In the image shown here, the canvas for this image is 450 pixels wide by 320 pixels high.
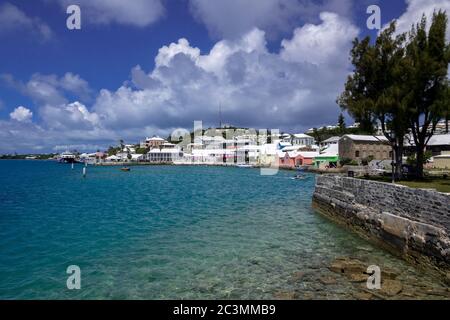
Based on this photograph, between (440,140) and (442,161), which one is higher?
(440,140)

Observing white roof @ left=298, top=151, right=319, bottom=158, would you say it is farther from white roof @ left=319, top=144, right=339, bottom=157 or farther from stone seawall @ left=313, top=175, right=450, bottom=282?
stone seawall @ left=313, top=175, right=450, bottom=282

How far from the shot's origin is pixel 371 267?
1173cm

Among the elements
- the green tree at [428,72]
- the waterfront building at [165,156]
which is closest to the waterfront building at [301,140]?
the waterfront building at [165,156]

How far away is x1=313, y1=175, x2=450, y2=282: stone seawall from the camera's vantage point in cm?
1097

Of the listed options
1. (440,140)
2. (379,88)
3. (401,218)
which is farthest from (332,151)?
(401,218)

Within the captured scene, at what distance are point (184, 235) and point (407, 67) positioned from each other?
66.4 feet

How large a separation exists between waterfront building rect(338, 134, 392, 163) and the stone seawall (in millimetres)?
62791

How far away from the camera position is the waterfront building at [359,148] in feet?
258

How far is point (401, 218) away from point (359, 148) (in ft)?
234

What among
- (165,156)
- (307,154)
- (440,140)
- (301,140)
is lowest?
(307,154)

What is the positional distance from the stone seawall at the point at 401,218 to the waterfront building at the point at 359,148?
62791mm

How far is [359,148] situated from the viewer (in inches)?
3115

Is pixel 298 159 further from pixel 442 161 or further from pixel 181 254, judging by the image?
pixel 181 254
